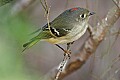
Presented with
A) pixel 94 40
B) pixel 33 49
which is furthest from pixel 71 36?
pixel 33 49

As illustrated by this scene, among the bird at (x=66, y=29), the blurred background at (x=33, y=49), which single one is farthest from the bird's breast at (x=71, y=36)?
the blurred background at (x=33, y=49)

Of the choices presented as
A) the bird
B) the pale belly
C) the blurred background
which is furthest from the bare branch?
the pale belly

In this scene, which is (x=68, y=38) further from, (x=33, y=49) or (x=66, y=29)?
(x=33, y=49)

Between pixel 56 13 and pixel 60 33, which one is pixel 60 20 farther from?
pixel 56 13

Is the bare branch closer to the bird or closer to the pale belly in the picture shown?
the bird

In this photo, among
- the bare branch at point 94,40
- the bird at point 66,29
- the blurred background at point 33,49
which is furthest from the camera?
the bare branch at point 94,40

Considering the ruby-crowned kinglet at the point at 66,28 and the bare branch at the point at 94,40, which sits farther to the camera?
the bare branch at the point at 94,40

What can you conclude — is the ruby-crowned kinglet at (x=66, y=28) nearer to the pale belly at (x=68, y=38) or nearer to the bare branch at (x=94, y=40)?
the pale belly at (x=68, y=38)
